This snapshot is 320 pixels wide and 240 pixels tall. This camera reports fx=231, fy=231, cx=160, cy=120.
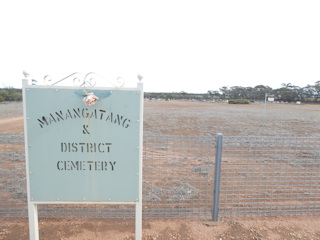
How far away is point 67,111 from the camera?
2.65 metres

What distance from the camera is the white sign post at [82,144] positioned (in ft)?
8.63

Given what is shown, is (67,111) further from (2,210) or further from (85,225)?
(2,210)

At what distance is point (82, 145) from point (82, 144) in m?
0.01

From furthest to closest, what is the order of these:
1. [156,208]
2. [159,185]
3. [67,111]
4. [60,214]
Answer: [159,185], [156,208], [60,214], [67,111]

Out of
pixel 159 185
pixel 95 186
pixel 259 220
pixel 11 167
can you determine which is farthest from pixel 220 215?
pixel 11 167

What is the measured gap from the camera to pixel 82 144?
2.71 meters

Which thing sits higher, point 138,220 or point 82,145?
point 82,145

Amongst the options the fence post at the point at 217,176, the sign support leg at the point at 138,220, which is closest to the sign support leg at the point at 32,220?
the sign support leg at the point at 138,220

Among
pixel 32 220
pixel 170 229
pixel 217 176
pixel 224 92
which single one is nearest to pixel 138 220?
pixel 170 229

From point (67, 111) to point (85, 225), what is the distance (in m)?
2.04

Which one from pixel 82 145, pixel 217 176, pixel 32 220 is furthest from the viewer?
pixel 217 176

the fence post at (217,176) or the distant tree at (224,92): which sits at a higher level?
the distant tree at (224,92)

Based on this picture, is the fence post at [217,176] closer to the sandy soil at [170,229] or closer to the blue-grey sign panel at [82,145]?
the sandy soil at [170,229]

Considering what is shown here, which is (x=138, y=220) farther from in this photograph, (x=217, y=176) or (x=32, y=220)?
(x=217, y=176)
